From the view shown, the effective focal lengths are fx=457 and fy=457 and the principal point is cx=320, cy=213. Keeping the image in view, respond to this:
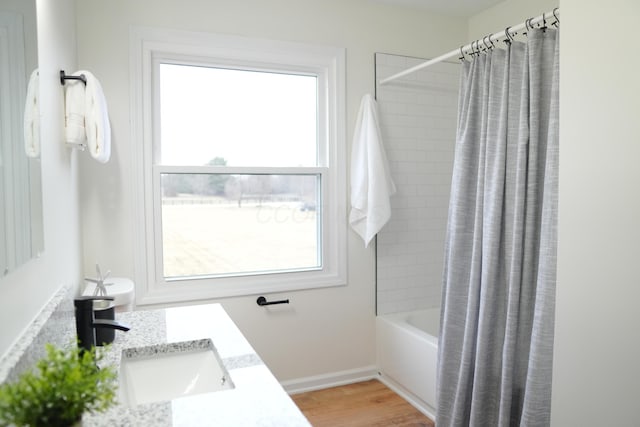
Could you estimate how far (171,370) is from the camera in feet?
5.06

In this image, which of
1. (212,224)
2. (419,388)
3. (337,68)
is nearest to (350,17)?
(337,68)

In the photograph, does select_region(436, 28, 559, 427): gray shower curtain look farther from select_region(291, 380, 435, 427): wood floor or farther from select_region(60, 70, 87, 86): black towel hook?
select_region(60, 70, 87, 86): black towel hook

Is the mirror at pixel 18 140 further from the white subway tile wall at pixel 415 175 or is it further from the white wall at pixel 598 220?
the white subway tile wall at pixel 415 175

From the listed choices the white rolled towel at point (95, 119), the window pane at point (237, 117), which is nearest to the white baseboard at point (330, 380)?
the window pane at point (237, 117)

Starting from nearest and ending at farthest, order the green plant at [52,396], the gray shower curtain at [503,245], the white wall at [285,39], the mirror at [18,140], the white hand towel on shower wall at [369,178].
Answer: the green plant at [52,396] → the mirror at [18,140] → the gray shower curtain at [503,245] → the white wall at [285,39] → the white hand towel on shower wall at [369,178]

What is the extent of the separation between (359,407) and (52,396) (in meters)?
2.40

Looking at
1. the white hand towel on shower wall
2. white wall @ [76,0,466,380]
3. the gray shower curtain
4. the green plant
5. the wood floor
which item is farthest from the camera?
the white hand towel on shower wall

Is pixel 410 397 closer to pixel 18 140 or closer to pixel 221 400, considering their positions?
pixel 221 400

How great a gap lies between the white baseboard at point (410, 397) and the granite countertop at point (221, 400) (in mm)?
1572

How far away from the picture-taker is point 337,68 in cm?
299

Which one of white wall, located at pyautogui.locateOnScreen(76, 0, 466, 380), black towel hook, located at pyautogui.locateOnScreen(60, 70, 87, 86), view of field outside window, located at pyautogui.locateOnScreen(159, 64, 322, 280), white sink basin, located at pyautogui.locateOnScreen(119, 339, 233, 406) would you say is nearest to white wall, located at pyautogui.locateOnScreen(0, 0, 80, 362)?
black towel hook, located at pyautogui.locateOnScreen(60, 70, 87, 86)

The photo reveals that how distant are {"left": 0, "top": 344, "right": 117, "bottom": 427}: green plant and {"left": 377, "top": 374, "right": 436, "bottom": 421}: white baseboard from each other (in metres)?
2.35

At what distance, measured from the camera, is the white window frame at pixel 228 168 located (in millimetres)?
2557

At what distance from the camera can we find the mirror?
981 mm
